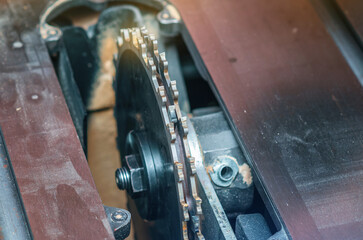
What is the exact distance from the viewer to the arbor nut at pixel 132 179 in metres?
1.18

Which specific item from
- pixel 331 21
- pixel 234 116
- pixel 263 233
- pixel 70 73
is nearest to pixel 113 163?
pixel 70 73

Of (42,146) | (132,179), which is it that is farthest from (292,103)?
(42,146)

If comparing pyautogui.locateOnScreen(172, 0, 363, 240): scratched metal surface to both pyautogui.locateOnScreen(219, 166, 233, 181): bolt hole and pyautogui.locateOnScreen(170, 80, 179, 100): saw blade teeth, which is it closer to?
pyautogui.locateOnScreen(219, 166, 233, 181): bolt hole

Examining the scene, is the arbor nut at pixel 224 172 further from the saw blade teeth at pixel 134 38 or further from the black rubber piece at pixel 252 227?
the saw blade teeth at pixel 134 38

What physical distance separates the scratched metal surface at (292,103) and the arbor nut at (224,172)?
49 mm

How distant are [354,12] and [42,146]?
3.06 ft

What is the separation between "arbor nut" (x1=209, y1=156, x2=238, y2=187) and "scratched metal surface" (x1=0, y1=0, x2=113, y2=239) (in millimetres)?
269

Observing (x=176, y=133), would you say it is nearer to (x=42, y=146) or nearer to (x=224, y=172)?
(x=224, y=172)

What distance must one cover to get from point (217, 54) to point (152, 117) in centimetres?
27

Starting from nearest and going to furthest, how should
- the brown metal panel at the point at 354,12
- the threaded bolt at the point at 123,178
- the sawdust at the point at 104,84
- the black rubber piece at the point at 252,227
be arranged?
the black rubber piece at the point at 252,227 → the threaded bolt at the point at 123,178 → the brown metal panel at the point at 354,12 → the sawdust at the point at 104,84

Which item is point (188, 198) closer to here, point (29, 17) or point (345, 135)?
point (345, 135)

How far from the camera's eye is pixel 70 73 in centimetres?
144

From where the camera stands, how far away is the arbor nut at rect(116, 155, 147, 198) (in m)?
1.18

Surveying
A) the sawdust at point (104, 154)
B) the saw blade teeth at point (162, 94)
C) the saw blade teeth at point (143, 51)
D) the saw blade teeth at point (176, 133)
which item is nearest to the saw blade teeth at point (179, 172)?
the saw blade teeth at point (176, 133)
